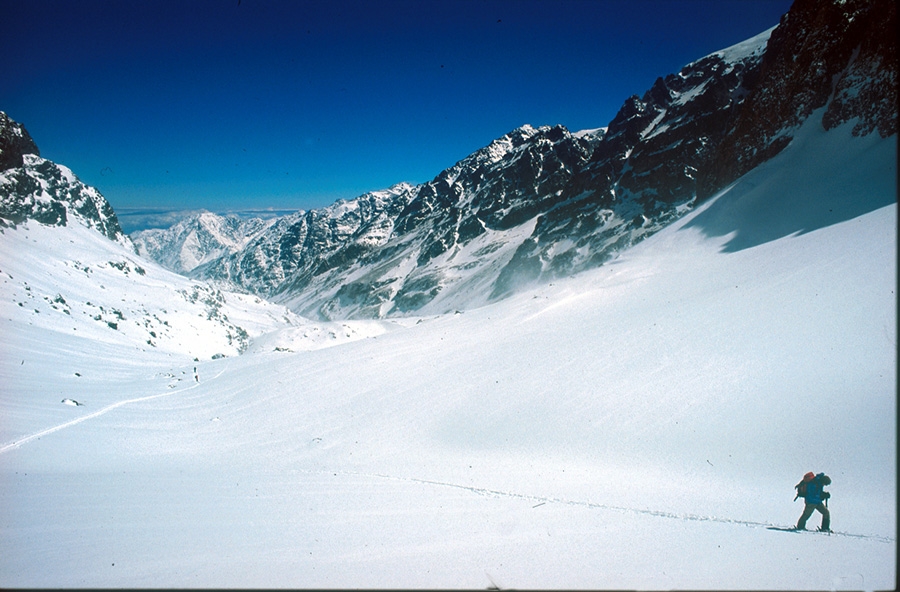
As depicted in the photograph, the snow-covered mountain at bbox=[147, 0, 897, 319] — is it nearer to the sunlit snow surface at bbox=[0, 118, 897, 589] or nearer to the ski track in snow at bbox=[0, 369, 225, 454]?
the sunlit snow surface at bbox=[0, 118, 897, 589]

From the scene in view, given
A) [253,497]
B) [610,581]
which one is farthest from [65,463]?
[610,581]

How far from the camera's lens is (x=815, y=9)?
37.7 m

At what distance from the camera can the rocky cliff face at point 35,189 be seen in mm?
53656

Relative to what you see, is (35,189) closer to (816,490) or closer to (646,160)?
(816,490)

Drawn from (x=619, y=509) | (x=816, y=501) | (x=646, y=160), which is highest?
(x=646, y=160)

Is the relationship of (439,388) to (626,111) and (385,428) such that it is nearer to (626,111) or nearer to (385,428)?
(385,428)

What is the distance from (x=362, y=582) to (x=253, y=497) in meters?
4.22

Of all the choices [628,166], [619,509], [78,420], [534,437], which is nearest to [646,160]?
[628,166]

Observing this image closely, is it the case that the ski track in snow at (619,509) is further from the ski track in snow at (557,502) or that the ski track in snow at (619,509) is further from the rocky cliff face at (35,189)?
the rocky cliff face at (35,189)

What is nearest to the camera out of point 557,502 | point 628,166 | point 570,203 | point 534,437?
point 557,502

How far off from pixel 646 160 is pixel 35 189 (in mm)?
127309

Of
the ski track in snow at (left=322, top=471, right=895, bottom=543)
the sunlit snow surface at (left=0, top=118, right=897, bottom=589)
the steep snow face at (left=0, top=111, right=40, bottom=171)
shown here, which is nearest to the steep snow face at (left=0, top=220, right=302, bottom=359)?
the sunlit snow surface at (left=0, top=118, right=897, bottom=589)

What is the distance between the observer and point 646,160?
11019 centimetres

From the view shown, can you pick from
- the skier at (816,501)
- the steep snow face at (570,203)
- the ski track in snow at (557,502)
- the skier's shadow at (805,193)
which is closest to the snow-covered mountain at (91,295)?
the ski track in snow at (557,502)
